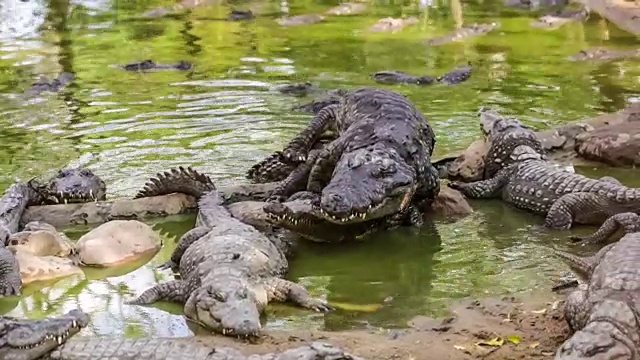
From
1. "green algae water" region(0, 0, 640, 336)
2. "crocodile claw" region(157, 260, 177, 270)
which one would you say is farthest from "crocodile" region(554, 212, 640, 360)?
"crocodile claw" region(157, 260, 177, 270)

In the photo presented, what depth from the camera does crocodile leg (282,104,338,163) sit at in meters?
7.80

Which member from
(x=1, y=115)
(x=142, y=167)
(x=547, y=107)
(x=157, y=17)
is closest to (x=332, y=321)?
(x=142, y=167)

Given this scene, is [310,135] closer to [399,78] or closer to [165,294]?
[165,294]

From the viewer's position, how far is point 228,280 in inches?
188

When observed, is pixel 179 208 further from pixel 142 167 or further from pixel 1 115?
pixel 1 115

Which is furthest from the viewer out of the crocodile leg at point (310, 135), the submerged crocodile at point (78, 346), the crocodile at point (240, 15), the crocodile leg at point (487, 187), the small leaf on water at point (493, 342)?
the crocodile at point (240, 15)

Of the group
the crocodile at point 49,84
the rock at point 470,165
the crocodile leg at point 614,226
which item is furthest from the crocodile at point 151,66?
the crocodile leg at point 614,226

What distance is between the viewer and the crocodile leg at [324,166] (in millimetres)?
6707

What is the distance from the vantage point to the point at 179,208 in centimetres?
693

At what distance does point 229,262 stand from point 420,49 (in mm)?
11503

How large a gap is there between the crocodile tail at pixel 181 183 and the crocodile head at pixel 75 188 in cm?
46

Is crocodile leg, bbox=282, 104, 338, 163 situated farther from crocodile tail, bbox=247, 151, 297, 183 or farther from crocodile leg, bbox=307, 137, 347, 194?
crocodile leg, bbox=307, 137, 347, 194

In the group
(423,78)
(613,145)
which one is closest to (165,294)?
(613,145)

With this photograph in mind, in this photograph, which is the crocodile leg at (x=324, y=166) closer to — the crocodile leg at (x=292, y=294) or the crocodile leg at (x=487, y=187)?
the crocodile leg at (x=487, y=187)
